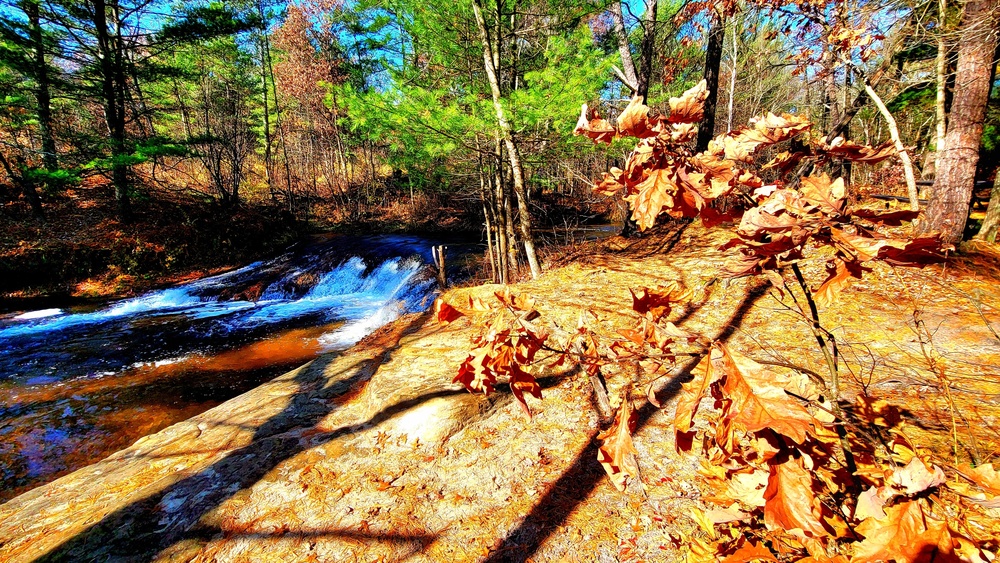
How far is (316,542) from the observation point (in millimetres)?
2527

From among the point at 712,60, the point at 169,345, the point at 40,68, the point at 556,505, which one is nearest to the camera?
the point at 556,505

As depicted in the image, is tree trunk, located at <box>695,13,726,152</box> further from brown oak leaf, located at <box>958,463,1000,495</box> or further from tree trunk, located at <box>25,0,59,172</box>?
tree trunk, located at <box>25,0,59,172</box>

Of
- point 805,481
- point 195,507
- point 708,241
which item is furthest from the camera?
point 708,241

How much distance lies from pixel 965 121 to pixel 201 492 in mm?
8094

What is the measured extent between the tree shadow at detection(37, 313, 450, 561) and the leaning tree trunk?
5.86m

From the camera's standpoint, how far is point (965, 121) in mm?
4137

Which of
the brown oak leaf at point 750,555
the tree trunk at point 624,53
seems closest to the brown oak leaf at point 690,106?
the brown oak leaf at point 750,555

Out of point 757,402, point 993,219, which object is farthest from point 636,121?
point 993,219

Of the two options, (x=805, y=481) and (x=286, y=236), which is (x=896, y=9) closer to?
(x=805, y=481)

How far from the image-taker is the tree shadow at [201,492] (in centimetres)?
258

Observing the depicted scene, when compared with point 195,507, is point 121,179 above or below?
above

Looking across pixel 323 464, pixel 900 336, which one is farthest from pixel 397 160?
pixel 900 336

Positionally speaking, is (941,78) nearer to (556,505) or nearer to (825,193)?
(825,193)

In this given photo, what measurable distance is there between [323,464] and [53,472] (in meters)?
4.33
